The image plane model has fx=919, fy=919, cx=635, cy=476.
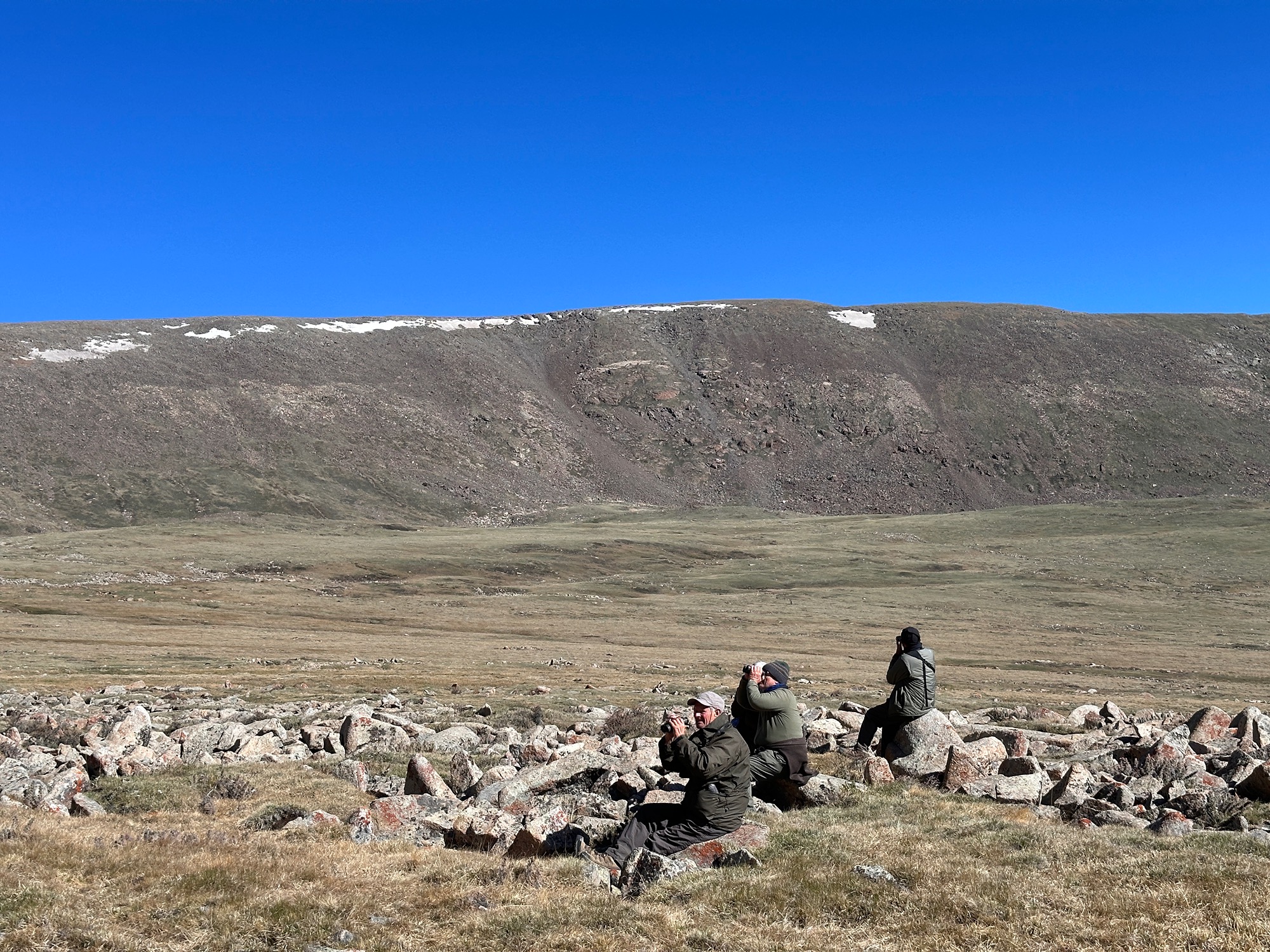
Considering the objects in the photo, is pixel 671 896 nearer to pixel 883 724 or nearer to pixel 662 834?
pixel 662 834

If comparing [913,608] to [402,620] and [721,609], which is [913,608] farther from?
[402,620]

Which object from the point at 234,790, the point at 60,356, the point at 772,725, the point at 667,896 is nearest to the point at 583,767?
the point at 772,725

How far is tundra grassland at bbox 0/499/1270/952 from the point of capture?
8711 millimetres

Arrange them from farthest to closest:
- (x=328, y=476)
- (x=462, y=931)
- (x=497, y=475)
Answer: (x=497, y=475), (x=328, y=476), (x=462, y=931)

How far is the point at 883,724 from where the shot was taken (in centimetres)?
1625

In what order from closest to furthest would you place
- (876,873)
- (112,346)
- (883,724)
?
(876,873)
(883,724)
(112,346)

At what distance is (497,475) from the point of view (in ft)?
A: 497

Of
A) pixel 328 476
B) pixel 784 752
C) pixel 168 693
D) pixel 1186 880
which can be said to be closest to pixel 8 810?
pixel 784 752

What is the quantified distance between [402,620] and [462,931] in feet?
180

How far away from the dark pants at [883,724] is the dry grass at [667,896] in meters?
4.32

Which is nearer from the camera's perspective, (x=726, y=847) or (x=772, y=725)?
(x=726, y=847)

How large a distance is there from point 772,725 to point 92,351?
170 metres

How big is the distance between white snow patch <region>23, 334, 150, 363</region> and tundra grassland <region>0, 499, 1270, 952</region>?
58.9m

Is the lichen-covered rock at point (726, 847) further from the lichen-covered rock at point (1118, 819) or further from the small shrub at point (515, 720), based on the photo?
the small shrub at point (515, 720)
